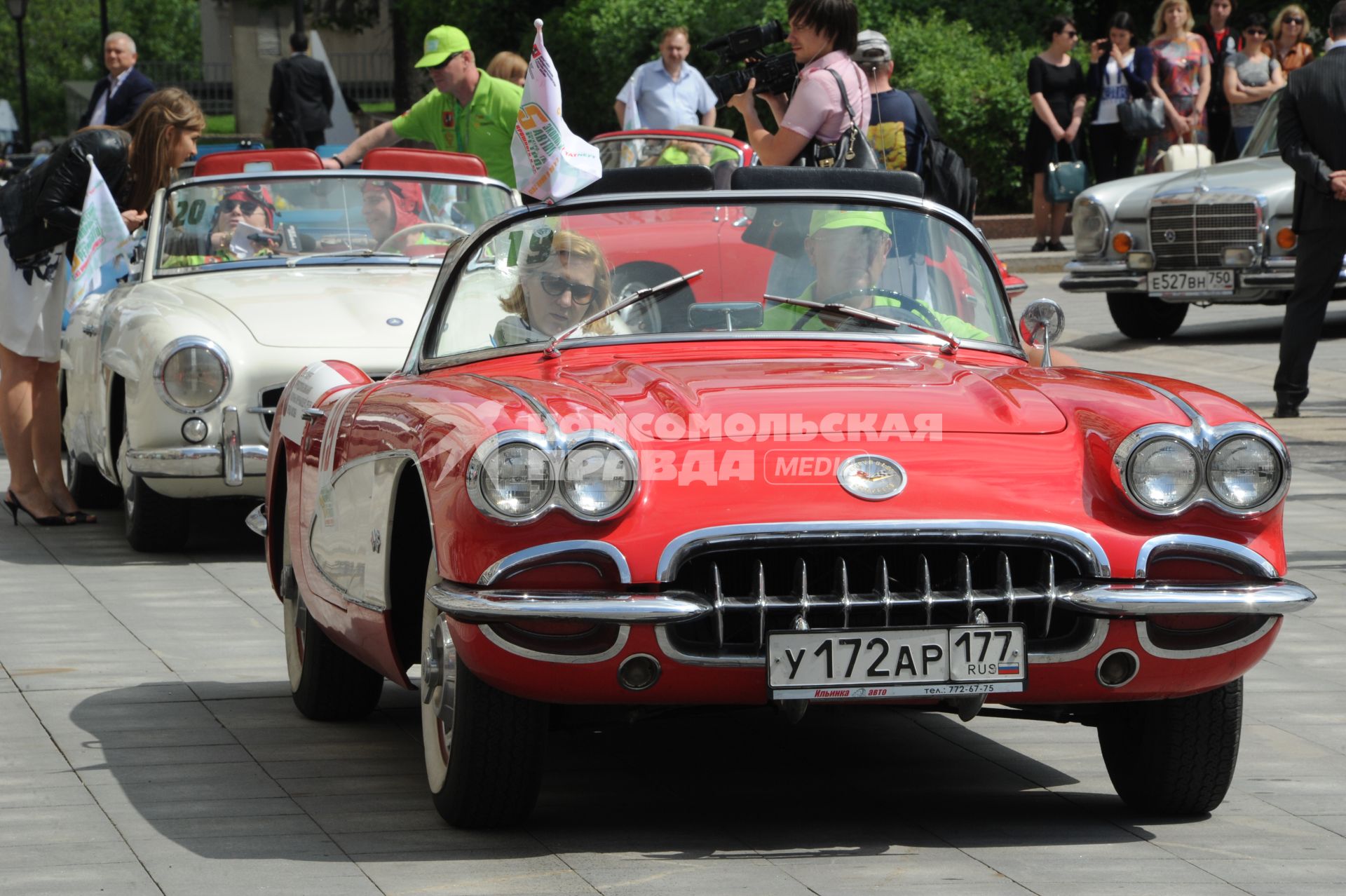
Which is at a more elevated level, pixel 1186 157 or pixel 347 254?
pixel 1186 157

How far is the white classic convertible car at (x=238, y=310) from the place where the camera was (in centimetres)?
863

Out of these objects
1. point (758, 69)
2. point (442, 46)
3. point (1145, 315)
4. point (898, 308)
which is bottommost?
point (1145, 315)

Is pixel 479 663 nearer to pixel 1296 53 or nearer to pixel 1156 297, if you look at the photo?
pixel 1156 297

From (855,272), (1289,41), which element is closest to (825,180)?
(855,272)

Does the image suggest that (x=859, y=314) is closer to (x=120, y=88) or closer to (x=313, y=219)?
(x=313, y=219)

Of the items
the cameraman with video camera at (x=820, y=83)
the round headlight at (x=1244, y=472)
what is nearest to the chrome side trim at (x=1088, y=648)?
the round headlight at (x=1244, y=472)

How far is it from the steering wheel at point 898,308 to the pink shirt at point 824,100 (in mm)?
3116

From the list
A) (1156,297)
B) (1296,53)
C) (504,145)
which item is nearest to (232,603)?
(504,145)

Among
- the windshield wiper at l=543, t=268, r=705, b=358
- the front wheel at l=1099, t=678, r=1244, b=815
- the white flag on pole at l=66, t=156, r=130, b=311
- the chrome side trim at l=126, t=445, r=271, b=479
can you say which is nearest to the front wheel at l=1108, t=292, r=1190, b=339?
the white flag on pole at l=66, t=156, r=130, b=311

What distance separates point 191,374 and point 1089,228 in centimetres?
794

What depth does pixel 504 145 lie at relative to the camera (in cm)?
1217

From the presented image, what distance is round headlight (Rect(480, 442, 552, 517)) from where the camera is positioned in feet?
14.1

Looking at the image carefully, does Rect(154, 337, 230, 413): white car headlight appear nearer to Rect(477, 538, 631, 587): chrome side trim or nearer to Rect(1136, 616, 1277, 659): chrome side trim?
Rect(477, 538, 631, 587): chrome side trim

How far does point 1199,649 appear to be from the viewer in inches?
177
